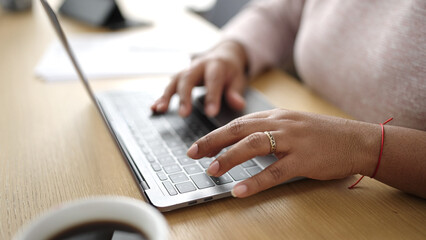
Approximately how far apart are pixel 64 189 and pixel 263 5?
0.75 metres

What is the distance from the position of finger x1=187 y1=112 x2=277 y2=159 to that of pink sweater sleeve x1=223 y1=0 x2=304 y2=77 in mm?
420

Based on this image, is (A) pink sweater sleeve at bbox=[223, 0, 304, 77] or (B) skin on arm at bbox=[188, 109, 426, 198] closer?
(B) skin on arm at bbox=[188, 109, 426, 198]

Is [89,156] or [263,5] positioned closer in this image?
[89,156]

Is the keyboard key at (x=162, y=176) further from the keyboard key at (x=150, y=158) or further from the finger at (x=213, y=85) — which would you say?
the finger at (x=213, y=85)

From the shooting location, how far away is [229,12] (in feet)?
4.90

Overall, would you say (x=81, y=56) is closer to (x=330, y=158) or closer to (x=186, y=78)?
(x=186, y=78)

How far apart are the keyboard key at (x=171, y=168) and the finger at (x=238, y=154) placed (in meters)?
0.06

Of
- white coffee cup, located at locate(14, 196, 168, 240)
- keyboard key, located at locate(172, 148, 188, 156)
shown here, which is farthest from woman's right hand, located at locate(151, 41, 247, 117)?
white coffee cup, located at locate(14, 196, 168, 240)

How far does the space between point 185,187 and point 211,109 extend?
26cm

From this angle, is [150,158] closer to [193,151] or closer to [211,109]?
[193,151]

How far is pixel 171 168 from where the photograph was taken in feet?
1.83

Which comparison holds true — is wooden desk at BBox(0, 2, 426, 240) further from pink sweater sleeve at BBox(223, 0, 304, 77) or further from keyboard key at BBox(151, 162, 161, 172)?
pink sweater sleeve at BBox(223, 0, 304, 77)

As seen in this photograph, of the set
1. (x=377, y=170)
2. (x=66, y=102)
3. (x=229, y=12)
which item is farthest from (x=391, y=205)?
(x=229, y=12)

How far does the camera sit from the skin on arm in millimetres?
521
